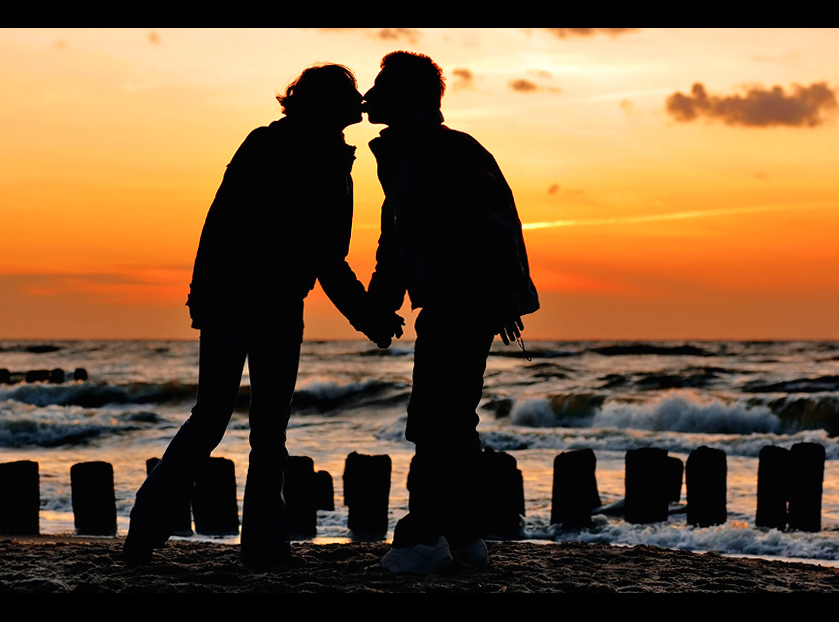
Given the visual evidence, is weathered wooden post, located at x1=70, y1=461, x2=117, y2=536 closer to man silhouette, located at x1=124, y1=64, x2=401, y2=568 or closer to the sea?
the sea

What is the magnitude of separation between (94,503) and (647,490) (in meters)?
4.36

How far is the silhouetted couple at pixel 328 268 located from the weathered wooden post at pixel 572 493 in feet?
12.3

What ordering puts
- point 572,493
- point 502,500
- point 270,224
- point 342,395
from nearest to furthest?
1. point 270,224
2. point 502,500
3. point 572,493
4. point 342,395

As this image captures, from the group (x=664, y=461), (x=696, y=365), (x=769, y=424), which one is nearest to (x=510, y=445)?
(x=664, y=461)

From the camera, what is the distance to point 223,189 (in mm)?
4203

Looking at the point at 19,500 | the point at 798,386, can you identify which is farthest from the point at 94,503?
the point at 798,386

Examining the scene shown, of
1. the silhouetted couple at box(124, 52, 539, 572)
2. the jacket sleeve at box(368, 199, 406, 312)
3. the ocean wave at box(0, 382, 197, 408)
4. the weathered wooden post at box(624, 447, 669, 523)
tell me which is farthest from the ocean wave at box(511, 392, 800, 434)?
the silhouetted couple at box(124, 52, 539, 572)

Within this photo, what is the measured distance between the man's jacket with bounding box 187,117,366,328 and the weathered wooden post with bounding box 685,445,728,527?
502 cm

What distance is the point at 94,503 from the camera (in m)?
7.50

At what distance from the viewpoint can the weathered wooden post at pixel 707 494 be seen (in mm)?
8156

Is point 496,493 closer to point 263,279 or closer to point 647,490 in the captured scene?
point 647,490

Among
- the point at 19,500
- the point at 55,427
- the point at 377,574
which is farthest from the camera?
the point at 55,427

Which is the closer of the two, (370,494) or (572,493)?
(370,494)

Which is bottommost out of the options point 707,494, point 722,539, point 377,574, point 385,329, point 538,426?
point 538,426
